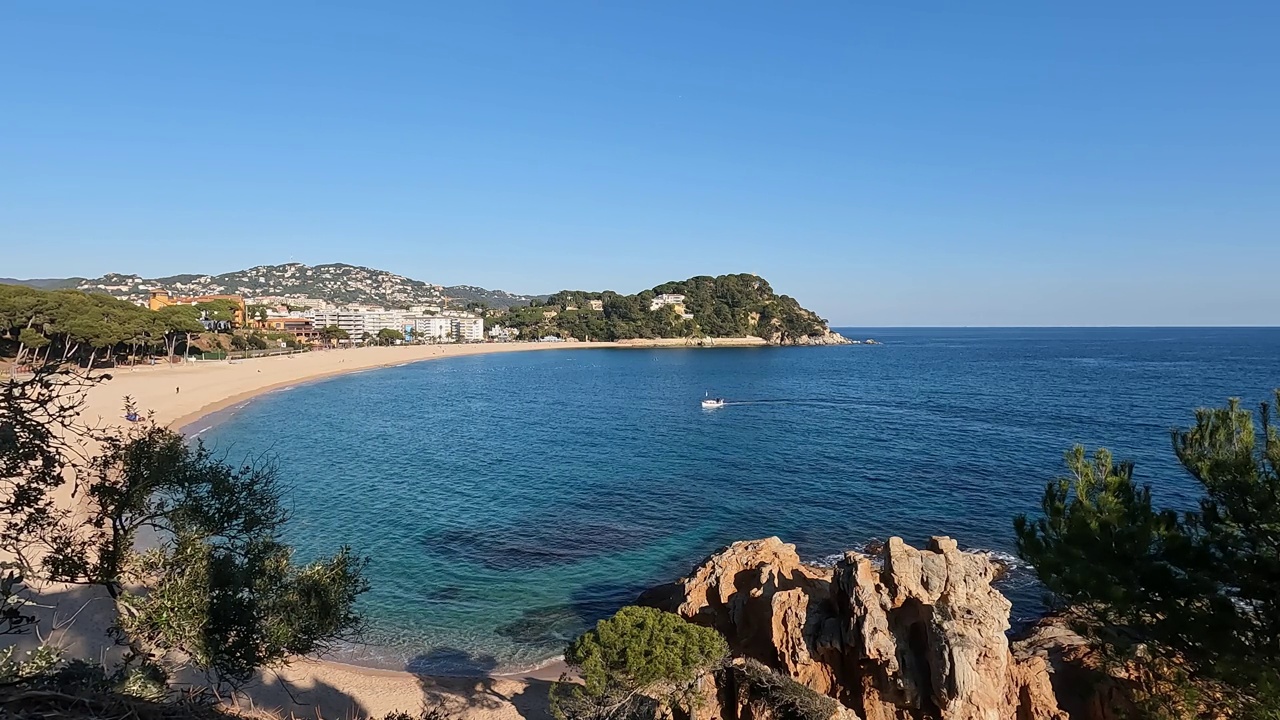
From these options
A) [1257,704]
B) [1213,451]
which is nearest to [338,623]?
[1257,704]

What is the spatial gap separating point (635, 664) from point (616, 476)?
986 inches

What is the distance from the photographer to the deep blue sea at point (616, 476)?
20203 millimetres

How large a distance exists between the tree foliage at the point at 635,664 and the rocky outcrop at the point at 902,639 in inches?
97.6

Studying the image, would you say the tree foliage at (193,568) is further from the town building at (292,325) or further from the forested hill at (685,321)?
the forested hill at (685,321)

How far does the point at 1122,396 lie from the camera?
62656 mm

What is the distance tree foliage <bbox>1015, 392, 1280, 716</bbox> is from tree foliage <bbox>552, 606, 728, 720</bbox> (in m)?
5.37

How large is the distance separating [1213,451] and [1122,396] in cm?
6639

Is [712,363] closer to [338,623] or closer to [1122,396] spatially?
[1122,396]

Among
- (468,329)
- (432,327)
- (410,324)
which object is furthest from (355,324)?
(468,329)

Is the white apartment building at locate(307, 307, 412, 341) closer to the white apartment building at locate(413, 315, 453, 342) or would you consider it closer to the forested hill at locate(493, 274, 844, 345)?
the white apartment building at locate(413, 315, 453, 342)

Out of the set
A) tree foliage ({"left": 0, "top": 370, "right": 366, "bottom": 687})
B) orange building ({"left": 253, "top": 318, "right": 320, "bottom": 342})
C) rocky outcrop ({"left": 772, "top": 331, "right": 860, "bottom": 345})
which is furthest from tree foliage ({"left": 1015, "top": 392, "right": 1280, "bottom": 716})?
rocky outcrop ({"left": 772, "top": 331, "right": 860, "bottom": 345})

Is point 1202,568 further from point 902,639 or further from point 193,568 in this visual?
point 193,568

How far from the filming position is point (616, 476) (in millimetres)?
35438

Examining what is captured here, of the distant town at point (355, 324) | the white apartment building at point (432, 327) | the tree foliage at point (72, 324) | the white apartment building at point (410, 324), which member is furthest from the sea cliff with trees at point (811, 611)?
the white apartment building at point (432, 327)
